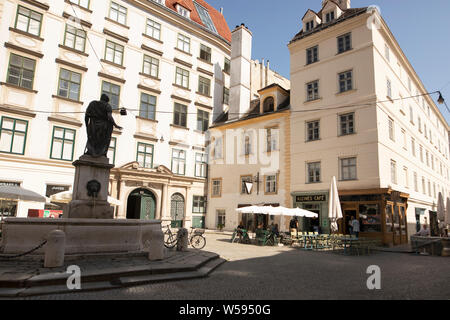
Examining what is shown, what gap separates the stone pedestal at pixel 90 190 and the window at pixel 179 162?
15.9 meters

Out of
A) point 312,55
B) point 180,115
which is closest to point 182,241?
point 180,115

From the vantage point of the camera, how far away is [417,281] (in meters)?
8.07

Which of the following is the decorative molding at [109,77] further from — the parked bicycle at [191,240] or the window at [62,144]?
the parked bicycle at [191,240]

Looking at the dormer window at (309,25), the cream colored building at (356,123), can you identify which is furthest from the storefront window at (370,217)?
the dormer window at (309,25)

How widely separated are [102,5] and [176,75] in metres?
7.46

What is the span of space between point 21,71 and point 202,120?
14150mm

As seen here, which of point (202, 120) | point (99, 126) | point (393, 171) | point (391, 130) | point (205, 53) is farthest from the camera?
point (205, 53)

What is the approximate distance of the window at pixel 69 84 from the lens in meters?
20.8

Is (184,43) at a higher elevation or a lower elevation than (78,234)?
higher

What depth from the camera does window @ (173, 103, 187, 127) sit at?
87.0 ft

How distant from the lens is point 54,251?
23.7 feet

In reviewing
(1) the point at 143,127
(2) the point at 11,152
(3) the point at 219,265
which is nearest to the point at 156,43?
(1) the point at 143,127

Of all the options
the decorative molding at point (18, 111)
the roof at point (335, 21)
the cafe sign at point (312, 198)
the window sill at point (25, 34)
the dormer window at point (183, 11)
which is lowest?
the cafe sign at point (312, 198)

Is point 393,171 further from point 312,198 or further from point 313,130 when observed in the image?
point 313,130
